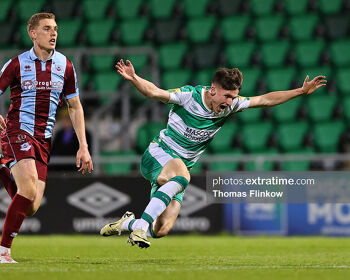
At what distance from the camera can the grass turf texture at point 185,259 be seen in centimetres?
536

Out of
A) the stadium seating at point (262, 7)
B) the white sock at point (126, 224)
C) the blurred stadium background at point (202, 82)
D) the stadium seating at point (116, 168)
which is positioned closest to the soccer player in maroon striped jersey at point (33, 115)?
the white sock at point (126, 224)

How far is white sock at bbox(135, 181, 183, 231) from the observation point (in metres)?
6.35

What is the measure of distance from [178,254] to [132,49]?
750 cm

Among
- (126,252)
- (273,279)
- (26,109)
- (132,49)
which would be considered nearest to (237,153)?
(132,49)

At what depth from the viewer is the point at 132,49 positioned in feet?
48.1

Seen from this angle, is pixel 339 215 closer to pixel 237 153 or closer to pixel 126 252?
pixel 237 153

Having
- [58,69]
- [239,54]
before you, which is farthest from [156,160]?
[239,54]

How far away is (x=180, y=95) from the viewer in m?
6.98

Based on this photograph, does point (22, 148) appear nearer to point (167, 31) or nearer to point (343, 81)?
point (343, 81)

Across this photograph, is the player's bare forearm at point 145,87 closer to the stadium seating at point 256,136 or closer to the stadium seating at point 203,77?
the stadium seating at point 256,136

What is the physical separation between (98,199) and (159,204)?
17.6ft

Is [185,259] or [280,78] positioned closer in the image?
[185,259]

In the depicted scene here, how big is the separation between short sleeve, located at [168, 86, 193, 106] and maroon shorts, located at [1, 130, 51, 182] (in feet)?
4.07

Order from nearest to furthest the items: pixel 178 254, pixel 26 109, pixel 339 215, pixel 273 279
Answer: pixel 273 279, pixel 26 109, pixel 178 254, pixel 339 215
